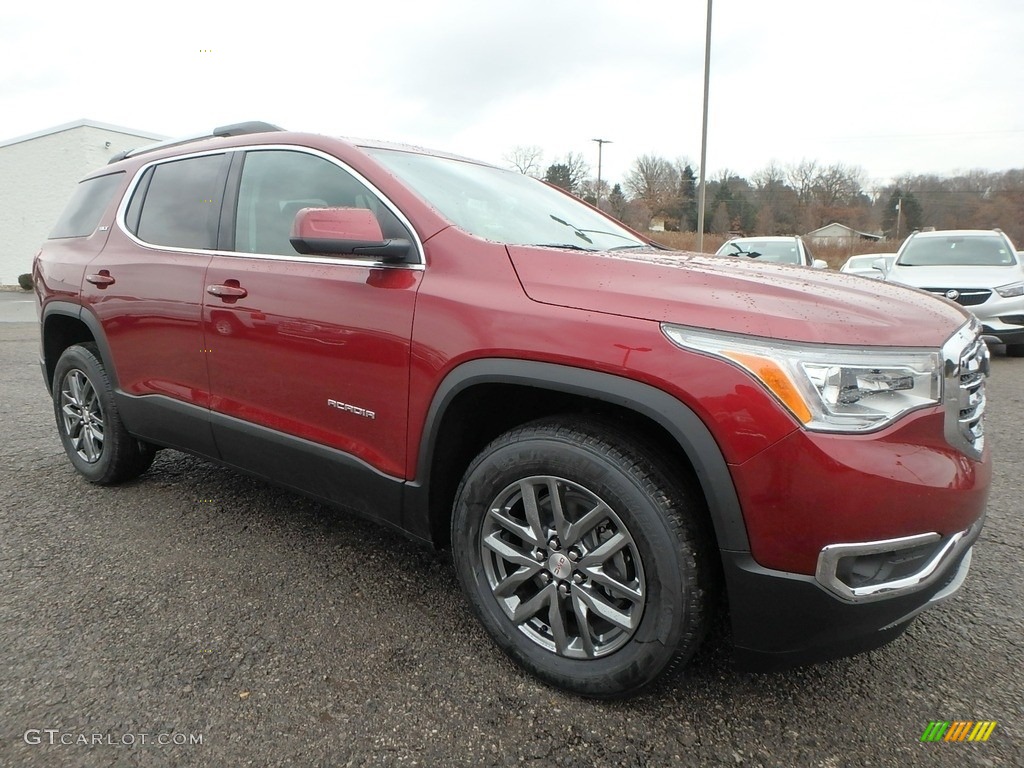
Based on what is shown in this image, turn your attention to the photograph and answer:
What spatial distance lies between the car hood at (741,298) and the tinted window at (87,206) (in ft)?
8.66

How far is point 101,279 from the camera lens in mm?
3293

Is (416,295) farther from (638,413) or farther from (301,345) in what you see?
(638,413)

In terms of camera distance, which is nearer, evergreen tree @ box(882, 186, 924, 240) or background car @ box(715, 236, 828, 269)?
background car @ box(715, 236, 828, 269)

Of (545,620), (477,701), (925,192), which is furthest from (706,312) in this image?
(925,192)

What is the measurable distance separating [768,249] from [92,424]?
959 cm

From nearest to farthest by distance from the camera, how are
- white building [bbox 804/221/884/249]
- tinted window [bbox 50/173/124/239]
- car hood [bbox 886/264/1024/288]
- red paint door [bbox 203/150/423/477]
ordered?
red paint door [bbox 203/150/423/477], tinted window [bbox 50/173/124/239], car hood [bbox 886/264/1024/288], white building [bbox 804/221/884/249]

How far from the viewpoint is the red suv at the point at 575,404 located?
1591mm

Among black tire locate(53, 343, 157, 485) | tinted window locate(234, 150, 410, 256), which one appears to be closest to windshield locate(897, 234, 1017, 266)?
tinted window locate(234, 150, 410, 256)

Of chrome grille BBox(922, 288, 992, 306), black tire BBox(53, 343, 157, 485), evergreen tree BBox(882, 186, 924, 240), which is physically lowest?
black tire BBox(53, 343, 157, 485)

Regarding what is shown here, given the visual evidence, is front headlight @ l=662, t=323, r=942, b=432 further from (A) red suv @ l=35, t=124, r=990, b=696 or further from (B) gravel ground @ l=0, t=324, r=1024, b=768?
Answer: (B) gravel ground @ l=0, t=324, r=1024, b=768

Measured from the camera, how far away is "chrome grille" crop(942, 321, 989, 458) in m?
1.67

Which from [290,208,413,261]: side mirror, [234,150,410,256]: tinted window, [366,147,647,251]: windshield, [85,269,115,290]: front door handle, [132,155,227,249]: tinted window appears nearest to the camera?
[290,208,413,261]: side mirror

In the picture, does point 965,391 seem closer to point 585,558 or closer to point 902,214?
point 585,558

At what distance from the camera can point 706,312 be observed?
5.52ft
